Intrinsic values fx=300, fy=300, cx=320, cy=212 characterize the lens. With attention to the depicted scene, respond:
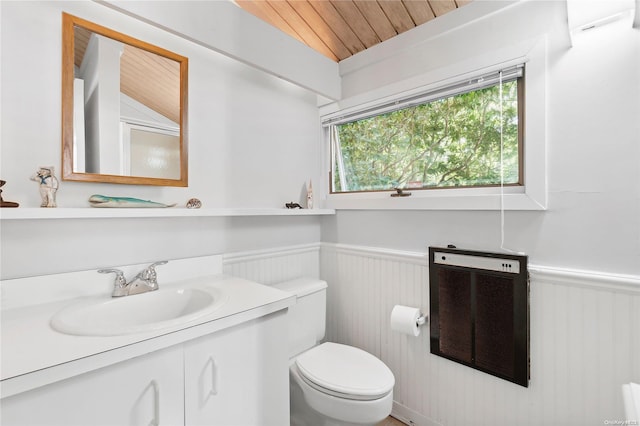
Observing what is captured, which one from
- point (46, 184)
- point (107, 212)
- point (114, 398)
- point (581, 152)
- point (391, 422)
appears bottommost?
point (391, 422)

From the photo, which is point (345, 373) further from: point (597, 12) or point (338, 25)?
point (338, 25)

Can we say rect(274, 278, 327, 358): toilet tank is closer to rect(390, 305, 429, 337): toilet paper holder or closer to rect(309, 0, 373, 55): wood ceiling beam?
rect(390, 305, 429, 337): toilet paper holder

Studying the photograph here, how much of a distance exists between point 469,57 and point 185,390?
1.89 meters

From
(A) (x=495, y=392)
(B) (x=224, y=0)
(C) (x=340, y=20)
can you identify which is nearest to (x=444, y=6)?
(C) (x=340, y=20)

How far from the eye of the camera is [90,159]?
3.98 feet

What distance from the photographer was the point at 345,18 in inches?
72.9

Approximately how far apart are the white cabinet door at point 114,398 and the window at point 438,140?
151 centimetres

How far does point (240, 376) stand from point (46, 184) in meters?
0.99

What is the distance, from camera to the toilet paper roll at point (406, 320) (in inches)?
63.1

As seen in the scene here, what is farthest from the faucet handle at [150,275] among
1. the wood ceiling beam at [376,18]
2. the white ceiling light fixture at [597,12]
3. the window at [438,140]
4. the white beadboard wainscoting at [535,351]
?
the white ceiling light fixture at [597,12]

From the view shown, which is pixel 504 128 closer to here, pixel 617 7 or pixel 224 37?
pixel 617 7

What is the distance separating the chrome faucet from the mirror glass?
1.26ft

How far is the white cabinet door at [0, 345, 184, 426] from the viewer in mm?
719

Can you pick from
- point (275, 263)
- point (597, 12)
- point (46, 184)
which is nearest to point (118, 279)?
point (46, 184)
